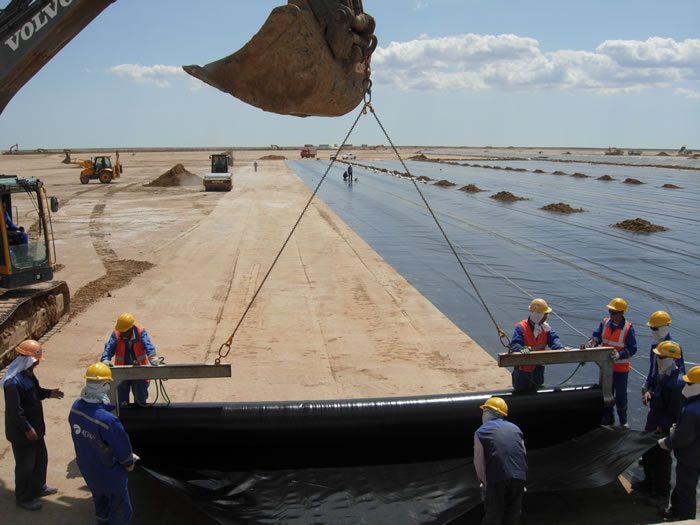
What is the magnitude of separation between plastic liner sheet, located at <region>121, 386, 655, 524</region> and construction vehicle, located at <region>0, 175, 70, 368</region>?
4715 millimetres

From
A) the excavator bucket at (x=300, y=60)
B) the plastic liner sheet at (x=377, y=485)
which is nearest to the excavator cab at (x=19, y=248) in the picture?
the excavator bucket at (x=300, y=60)

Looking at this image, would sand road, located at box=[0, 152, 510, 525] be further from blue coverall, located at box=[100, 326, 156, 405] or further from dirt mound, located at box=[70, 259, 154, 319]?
blue coverall, located at box=[100, 326, 156, 405]

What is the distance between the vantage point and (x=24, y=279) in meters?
10.7

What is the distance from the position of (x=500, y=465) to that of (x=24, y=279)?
9141mm

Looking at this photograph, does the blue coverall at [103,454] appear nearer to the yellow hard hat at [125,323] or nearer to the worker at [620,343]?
the yellow hard hat at [125,323]

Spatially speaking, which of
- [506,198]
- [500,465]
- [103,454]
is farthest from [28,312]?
[506,198]

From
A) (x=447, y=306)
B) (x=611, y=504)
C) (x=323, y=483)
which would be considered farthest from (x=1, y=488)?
(x=447, y=306)

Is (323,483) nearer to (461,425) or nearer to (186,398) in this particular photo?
(461,425)

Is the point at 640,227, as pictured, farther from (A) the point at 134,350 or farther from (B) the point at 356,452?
(A) the point at 134,350

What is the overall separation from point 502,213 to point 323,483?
85.7ft

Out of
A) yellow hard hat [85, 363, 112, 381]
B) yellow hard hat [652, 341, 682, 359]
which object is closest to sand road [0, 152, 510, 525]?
yellow hard hat [85, 363, 112, 381]

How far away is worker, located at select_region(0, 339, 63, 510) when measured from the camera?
5.43m

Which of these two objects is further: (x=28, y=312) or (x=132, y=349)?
(x=28, y=312)

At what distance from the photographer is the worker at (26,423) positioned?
5434 millimetres
